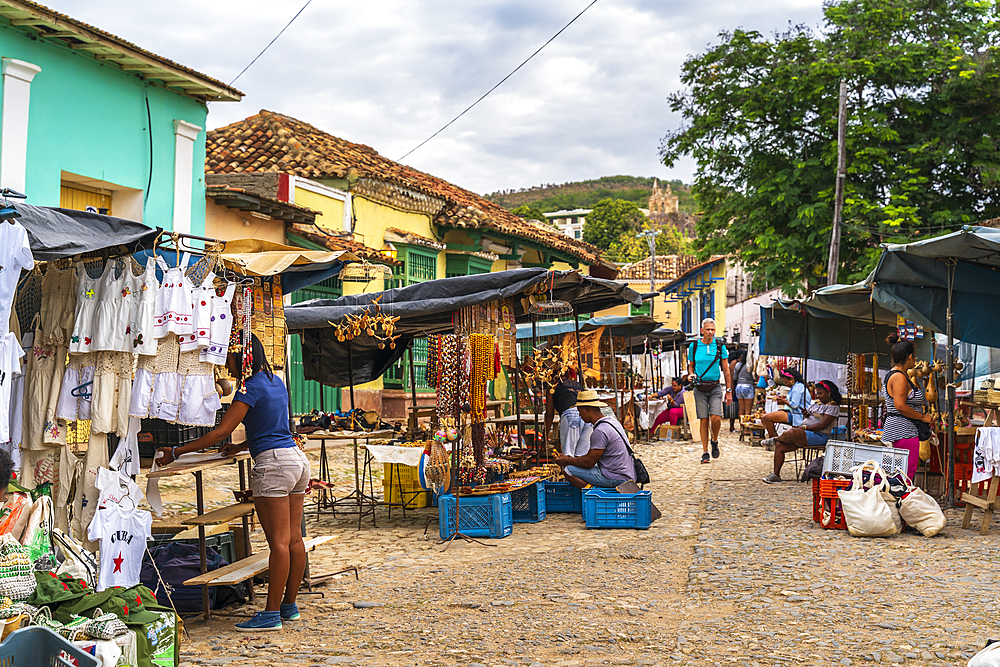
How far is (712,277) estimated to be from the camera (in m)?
45.2

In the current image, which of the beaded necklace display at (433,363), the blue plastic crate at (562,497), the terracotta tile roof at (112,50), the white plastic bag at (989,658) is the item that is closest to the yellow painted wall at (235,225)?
the terracotta tile roof at (112,50)

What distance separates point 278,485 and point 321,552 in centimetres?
284

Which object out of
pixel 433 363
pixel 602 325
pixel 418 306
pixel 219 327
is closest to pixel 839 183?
pixel 602 325

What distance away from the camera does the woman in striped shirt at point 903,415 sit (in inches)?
356

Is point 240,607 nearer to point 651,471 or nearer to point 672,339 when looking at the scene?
point 651,471

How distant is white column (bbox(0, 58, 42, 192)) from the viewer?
33.4 ft

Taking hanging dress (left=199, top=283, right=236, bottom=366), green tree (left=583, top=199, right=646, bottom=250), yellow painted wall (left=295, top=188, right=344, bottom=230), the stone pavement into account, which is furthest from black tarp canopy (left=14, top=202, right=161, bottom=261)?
green tree (left=583, top=199, right=646, bottom=250)

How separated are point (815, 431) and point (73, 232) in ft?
31.5

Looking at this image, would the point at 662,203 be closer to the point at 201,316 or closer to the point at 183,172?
the point at 183,172

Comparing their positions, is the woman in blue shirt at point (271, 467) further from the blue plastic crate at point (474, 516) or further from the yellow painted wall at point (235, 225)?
the yellow painted wall at point (235, 225)

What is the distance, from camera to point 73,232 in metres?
4.60

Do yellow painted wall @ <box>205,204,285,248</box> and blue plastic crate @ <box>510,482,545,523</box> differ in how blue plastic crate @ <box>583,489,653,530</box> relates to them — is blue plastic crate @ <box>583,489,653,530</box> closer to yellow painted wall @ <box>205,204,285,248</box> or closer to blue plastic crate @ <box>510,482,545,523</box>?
blue plastic crate @ <box>510,482,545,523</box>

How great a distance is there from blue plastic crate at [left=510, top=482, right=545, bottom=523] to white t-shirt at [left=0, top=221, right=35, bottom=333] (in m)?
5.74

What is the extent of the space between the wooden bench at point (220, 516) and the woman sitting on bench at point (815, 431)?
7.72 m
